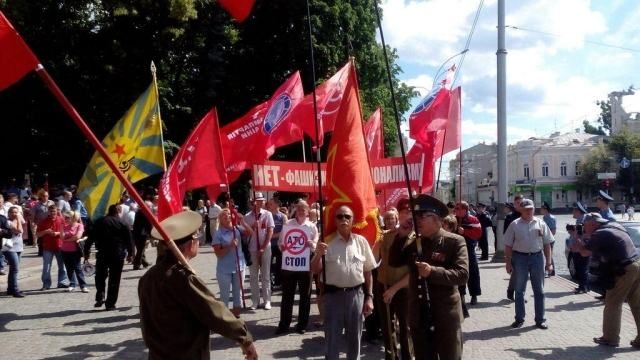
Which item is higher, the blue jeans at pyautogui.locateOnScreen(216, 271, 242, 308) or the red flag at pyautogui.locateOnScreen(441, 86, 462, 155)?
the red flag at pyautogui.locateOnScreen(441, 86, 462, 155)

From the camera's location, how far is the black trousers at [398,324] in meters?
7.23

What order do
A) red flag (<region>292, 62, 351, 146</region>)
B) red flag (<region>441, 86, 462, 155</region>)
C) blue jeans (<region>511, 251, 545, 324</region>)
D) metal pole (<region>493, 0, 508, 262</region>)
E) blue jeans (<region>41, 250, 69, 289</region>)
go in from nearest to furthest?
blue jeans (<region>511, 251, 545, 324</region>)
red flag (<region>292, 62, 351, 146</region>)
red flag (<region>441, 86, 462, 155</region>)
blue jeans (<region>41, 250, 69, 289</region>)
metal pole (<region>493, 0, 508, 262</region>)

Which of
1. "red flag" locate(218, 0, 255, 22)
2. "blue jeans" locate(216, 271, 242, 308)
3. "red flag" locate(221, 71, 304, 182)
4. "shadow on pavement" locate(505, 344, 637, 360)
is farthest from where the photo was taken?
"red flag" locate(221, 71, 304, 182)

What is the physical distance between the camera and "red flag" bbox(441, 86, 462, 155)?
12.5 m

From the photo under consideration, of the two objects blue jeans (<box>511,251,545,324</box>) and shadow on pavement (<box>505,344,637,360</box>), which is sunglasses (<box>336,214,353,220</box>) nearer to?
shadow on pavement (<box>505,344,637,360</box>)

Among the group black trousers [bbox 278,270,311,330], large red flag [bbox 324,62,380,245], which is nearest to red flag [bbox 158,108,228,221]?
black trousers [bbox 278,270,311,330]

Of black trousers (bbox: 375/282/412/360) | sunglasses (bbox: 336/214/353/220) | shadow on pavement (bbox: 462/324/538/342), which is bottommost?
shadow on pavement (bbox: 462/324/538/342)

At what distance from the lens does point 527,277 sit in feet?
32.1

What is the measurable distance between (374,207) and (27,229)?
1775 cm

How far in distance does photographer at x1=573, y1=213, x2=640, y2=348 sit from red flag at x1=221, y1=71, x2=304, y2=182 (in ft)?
18.4

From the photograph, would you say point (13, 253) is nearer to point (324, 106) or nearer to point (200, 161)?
point (200, 161)

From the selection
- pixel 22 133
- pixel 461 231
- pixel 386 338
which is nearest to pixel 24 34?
pixel 22 133

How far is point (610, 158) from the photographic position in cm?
7962

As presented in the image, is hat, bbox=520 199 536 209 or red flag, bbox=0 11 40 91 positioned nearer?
red flag, bbox=0 11 40 91
